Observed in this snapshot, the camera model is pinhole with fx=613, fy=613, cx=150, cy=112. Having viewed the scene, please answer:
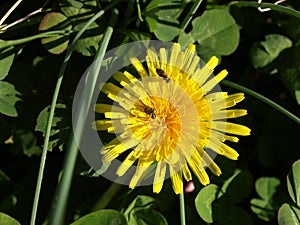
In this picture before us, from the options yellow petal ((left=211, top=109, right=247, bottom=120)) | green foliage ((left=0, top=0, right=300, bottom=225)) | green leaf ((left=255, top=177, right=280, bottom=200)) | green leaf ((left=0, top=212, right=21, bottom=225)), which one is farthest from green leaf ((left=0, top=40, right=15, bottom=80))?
green leaf ((left=255, top=177, right=280, bottom=200))

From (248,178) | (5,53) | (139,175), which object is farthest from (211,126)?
(5,53)

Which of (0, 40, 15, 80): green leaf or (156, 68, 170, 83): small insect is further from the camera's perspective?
(0, 40, 15, 80): green leaf

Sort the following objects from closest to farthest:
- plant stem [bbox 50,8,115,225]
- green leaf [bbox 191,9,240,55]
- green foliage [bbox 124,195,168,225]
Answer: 1. plant stem [bbox 50,8,115,225]
2. green foliage [bbox 124,195,168,225]
3. green leaf [bbox 191,9,240,55]

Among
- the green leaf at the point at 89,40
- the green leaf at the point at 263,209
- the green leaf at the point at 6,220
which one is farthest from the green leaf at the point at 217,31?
the green leaf at the point at 6,220

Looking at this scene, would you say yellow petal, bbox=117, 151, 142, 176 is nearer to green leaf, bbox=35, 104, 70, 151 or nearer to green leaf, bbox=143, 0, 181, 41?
green leaf, bbox=35, 104, 70, 151

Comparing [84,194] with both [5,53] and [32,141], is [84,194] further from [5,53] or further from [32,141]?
[5,53]

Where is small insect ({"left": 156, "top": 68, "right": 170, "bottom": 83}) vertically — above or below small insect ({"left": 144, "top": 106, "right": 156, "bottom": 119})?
above

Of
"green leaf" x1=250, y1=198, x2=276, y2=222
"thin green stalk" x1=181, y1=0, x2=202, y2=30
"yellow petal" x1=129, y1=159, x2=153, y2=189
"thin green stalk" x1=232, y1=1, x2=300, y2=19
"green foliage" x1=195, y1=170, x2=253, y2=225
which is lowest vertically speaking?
"green leaf" x1=250, y1=198, x2=276, y2=222
